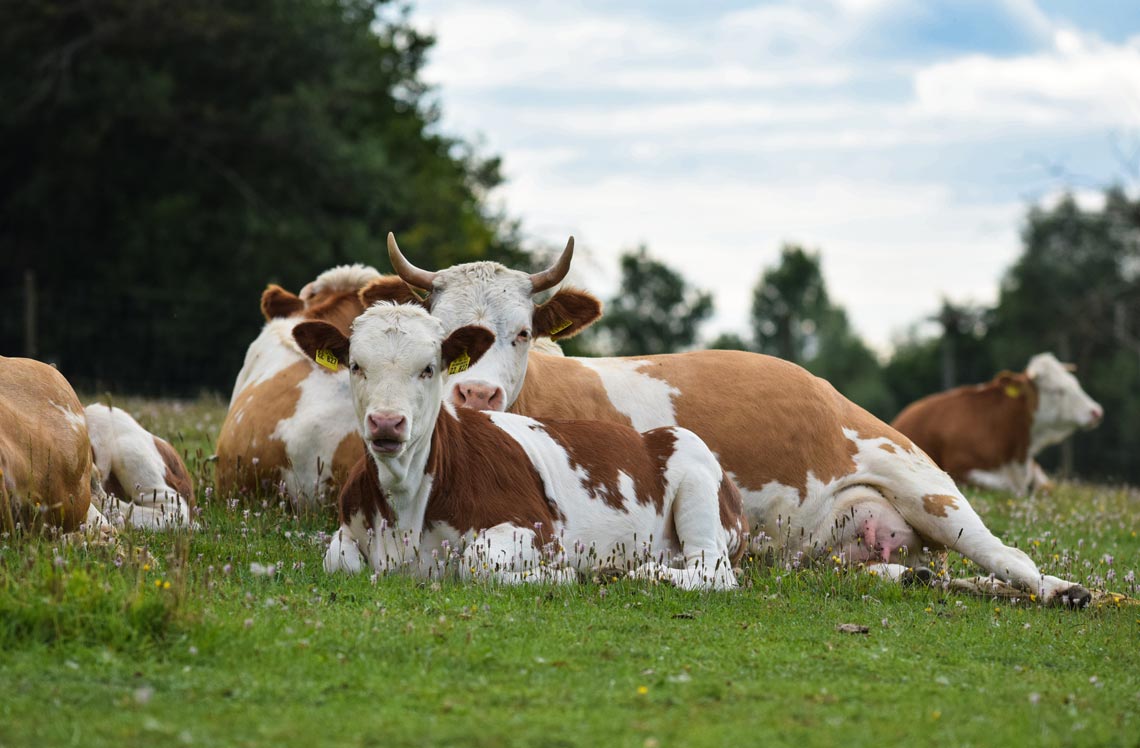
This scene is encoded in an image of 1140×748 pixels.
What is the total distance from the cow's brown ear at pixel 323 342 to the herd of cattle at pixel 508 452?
0.5 inches

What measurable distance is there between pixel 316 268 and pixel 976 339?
148 feet

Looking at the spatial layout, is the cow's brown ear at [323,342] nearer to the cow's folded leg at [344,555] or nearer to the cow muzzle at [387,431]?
the cow muzzle at [387,431]

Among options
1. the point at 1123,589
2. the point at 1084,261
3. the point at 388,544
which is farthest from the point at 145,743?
the point at 1084,261

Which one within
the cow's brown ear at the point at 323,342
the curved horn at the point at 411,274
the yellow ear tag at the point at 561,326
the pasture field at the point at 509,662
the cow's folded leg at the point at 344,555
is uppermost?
the curved horn at the point at 411,274

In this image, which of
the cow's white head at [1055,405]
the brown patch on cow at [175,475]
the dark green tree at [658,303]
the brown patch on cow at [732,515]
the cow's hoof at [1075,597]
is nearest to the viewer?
the cow's hoof at [1075,597]

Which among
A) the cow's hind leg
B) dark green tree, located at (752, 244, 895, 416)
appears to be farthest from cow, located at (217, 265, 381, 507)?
dark green tree, located at (752, 244, 895, 416)

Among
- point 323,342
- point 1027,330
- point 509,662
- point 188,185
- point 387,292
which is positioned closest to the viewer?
point 509,662

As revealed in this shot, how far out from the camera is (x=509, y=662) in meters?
5.45

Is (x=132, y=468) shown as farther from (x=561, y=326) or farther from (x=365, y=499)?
(x=561, y=326)

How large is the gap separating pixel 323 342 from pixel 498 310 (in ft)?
6.36

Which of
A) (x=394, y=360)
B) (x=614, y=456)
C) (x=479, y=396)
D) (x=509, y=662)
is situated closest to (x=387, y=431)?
(x=394, y=360)

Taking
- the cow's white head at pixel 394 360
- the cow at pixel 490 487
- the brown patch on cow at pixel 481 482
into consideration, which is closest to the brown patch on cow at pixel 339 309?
the cow at pixel 490 487

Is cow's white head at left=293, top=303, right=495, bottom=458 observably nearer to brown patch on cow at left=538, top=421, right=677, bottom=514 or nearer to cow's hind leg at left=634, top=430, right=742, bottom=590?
brown patch on cow at left=538, top=421, right=677, bottom=514

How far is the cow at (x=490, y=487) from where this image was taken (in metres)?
7.16
